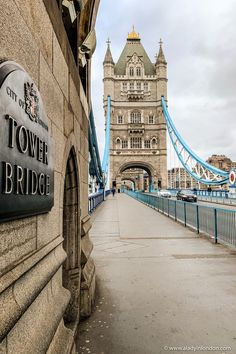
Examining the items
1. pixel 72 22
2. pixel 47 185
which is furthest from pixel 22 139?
pixel 72 22

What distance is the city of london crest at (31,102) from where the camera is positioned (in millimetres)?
1615

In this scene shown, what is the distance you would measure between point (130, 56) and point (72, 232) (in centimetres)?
7294

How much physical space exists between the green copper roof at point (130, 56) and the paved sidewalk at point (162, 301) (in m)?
68.7

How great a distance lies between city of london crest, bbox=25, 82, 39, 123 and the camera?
1.61 meters

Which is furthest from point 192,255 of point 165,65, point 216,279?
point 165,65

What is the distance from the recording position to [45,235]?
2.08 meters

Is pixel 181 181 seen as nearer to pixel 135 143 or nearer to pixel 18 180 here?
pixel 135 143

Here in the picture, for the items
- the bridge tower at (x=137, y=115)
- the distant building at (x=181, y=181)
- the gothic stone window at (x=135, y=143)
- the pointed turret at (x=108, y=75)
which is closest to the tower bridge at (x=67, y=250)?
the bridge tower at (x=137, y=115)

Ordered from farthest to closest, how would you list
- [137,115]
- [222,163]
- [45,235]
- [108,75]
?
[222,163]
[108,75]
[137,115]
[45,235]

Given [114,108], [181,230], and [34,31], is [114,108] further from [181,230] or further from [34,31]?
[34,31]

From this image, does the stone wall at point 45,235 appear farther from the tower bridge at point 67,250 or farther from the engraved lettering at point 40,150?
the engraved lettering at point 40,150

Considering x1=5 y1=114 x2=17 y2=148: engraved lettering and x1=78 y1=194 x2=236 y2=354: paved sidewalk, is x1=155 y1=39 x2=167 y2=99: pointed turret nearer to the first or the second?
x1=78 y1=194 x2=236 y2=354: paved sidewalk

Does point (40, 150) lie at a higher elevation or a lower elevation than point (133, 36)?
lower

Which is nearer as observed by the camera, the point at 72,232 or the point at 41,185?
the point at 41,185
